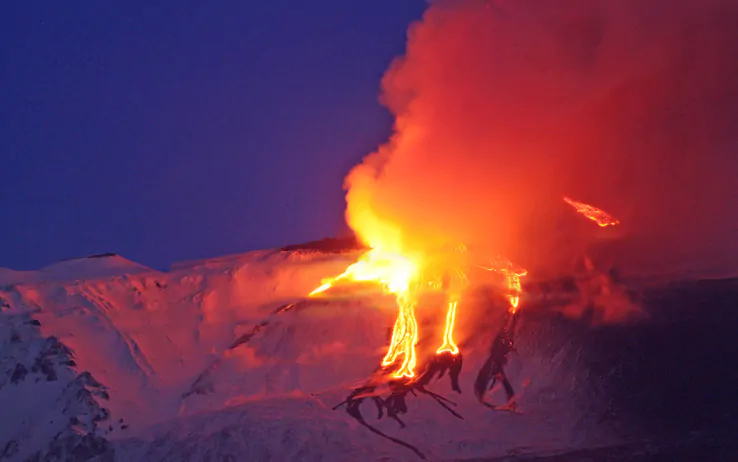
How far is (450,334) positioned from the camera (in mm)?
68625

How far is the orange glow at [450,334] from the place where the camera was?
67.8 meters

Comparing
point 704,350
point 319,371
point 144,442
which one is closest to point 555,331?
point 704,350

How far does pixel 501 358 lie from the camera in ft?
219

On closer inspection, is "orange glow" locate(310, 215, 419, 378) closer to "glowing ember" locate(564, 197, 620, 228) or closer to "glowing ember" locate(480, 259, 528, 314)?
"glowing ember" locate(480, 259, 528, 314)

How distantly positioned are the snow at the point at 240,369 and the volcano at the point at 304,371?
0.30 ft

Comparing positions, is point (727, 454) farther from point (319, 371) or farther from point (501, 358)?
point (319, 371)

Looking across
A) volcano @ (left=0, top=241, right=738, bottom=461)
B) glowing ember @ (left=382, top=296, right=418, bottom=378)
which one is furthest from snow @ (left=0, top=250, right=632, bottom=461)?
glowing ember @ (left=382, top=296, right=418, bottom=378)

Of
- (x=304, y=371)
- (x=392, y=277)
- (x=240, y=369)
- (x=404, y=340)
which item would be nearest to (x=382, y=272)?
(x=392, y=277)

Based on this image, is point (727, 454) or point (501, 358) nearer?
point (727, 454)

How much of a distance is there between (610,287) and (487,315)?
6536 millimetres

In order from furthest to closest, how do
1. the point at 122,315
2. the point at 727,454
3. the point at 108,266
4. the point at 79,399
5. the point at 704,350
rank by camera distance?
the point at 108,266
the point at 122,315
the point at 79,399
the point at 704,350
the point at 727,454

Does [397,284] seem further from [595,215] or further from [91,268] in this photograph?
[91,268]

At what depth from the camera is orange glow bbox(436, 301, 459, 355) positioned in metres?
67.8

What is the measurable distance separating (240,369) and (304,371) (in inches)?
138
